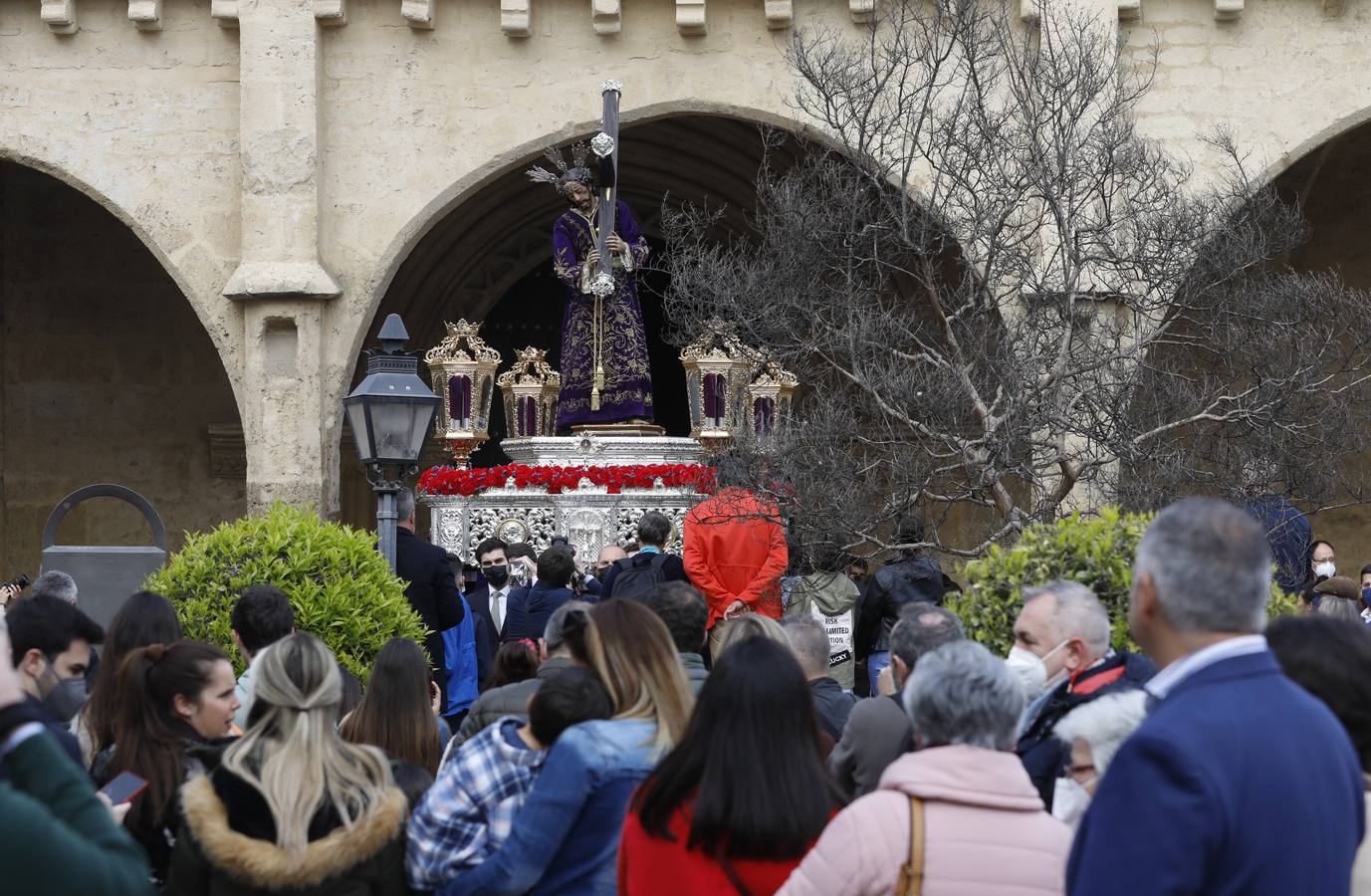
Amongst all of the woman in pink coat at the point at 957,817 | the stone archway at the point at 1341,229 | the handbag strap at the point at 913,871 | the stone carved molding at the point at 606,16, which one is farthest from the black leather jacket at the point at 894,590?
the stone archway at the point at 1341,229

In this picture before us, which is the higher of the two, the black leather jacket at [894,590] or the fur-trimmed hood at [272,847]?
the black leather jacket at [894,590]

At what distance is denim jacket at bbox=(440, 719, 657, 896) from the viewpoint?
3.65m

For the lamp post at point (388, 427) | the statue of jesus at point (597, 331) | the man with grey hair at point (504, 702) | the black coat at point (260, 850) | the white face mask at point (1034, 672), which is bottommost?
the black coat at point (260, 850)

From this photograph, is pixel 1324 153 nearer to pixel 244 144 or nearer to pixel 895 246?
pixel 895 246

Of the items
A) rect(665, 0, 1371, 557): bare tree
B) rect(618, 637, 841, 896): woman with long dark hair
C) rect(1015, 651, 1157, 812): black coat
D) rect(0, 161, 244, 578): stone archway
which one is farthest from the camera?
rect(0, 161, 244, 578): stone archway

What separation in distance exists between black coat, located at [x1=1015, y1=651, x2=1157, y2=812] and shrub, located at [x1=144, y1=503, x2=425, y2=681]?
12.7 ft

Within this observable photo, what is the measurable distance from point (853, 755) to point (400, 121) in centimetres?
977

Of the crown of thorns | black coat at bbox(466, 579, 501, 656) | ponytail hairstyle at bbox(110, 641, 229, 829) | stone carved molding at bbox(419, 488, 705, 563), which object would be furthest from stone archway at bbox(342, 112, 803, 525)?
ponytail hairstyle at bbox(110, 641, 229, 829)

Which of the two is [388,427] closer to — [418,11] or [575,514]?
[575,514]

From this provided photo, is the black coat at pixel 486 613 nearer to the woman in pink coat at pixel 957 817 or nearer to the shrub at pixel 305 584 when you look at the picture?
the shrub at pixel 305 584

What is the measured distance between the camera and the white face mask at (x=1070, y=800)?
3400 millimetres

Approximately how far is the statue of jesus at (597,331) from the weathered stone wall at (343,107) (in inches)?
30.9

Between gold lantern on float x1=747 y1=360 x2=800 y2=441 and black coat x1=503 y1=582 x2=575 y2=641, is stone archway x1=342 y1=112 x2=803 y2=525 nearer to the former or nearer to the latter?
gold lantern on float x1=747 y1=360 x2=800 y2=441

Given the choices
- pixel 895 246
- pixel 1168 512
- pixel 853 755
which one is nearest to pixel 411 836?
pixel 853 755
